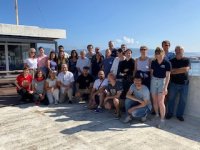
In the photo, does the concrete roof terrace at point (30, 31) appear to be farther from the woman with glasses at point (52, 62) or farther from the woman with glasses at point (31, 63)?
the woman with glasses at point (52, 62)

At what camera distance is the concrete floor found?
4.11 metres

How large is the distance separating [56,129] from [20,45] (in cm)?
860

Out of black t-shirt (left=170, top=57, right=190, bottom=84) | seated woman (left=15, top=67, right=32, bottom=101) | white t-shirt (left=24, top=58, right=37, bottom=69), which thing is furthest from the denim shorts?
white t-shirt (left=24, top=58, right=37, bottom=69)

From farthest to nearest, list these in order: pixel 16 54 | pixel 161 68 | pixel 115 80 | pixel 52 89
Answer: pixel 16 54 < pixel 52 89 < pixel 115 80 < pixel 161 68

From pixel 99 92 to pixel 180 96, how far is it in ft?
6.51

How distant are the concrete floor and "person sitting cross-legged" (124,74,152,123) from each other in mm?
186

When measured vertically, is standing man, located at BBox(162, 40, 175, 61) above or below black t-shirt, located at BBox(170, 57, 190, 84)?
above

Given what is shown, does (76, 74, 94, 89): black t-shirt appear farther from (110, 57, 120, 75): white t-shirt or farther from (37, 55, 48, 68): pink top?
(37, 55, 48, 68): pink top

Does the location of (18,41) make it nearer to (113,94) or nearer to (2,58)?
(2,58)

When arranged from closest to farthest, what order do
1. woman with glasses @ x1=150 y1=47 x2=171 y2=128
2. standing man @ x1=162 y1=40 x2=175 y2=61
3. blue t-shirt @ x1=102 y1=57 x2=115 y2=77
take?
woman with glasses @ x1=150 y1=47 x2=171 y2=128 < standing man @ x1=162 y1=40 x2=175 y2=61 < blue t-shirt @ x1=102 y1=57 x2=115 y2=77

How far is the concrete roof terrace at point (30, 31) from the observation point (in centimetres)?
1127

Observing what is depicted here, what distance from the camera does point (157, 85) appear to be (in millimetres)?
5258

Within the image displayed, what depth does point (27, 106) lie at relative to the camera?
667 centimetres

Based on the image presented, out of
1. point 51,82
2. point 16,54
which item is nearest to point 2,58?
point 16,54
